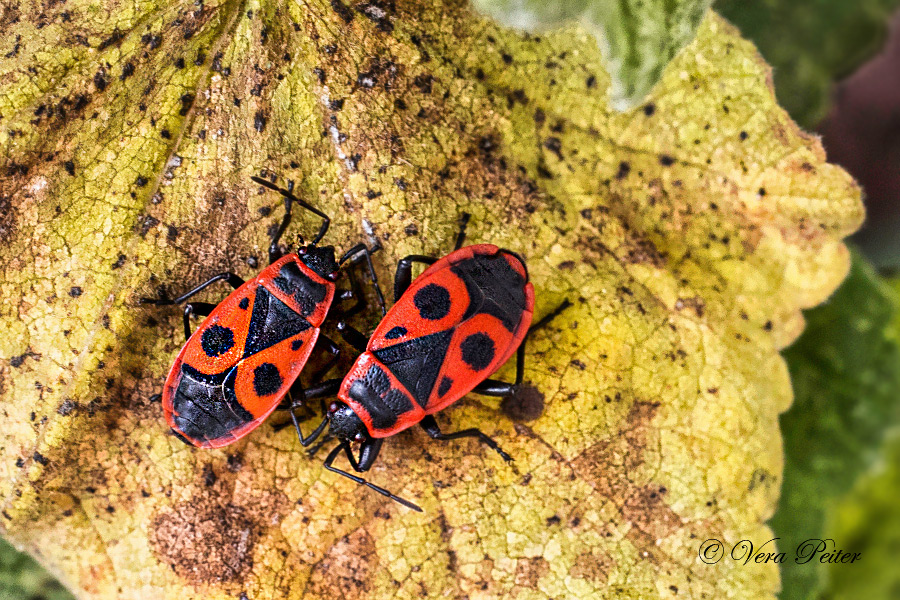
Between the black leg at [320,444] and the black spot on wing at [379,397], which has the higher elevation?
the black spot on wing at [379,397]

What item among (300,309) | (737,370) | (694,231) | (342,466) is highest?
(694,231)

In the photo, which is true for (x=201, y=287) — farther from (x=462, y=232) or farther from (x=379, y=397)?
(x=462, y=232)

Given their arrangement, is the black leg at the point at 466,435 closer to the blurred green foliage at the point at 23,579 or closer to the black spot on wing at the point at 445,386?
the black spot on wing at the point at 445,386

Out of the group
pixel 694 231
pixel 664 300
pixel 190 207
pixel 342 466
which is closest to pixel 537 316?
pixel 664 300

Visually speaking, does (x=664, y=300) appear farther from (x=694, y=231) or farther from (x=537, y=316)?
(x=537, y=316)

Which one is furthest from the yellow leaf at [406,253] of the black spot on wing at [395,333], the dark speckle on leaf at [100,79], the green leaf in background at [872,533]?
the green leaf in background at [872,533]

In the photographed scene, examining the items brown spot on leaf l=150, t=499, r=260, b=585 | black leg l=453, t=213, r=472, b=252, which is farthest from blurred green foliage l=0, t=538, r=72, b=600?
black leg l=453, t=213, r=472, b=252

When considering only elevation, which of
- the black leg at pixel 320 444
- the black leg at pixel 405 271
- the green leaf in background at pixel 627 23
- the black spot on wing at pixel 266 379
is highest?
the green leaf in background at pixel 627 23

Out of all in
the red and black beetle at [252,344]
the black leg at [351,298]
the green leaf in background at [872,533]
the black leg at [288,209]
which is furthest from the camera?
the green leaf in background at [872,533]
